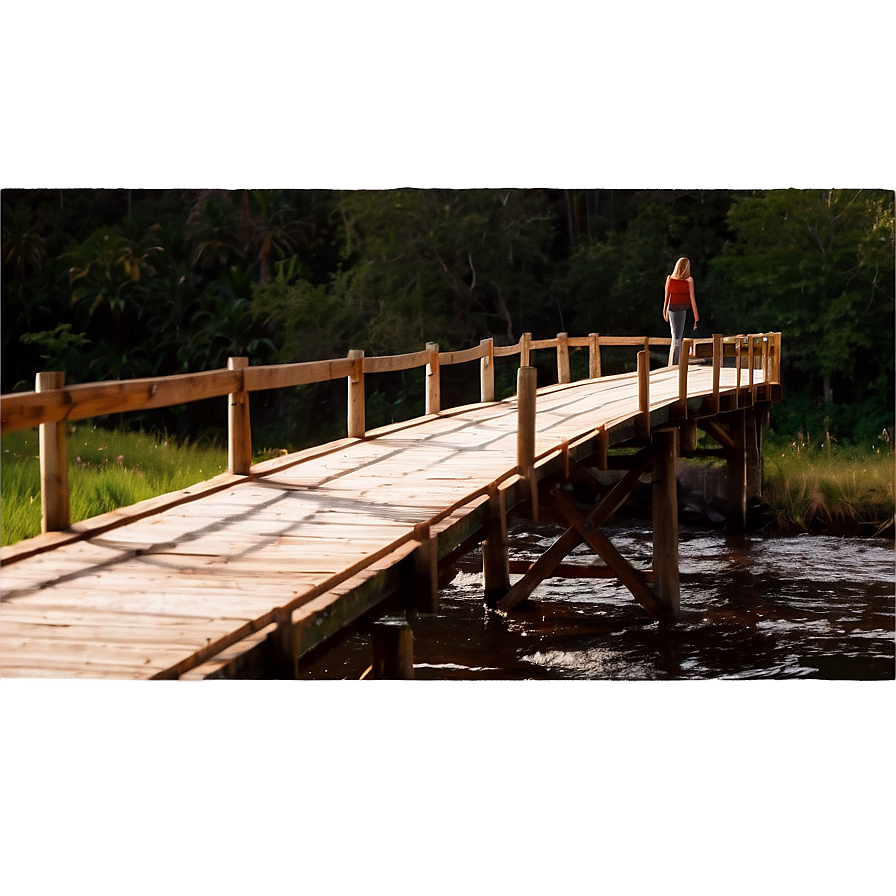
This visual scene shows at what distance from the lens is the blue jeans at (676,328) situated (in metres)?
5.71

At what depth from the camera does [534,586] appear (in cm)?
752

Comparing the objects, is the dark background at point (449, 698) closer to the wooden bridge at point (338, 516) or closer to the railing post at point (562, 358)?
the wooden bridge at point (338, 516)

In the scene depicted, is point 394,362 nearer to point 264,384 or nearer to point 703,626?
point 264,384

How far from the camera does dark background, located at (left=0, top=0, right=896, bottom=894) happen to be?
12.8 feet

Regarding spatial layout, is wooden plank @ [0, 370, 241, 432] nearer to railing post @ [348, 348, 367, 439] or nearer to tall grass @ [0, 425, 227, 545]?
tall grass @ [0, 425, 227, 545]

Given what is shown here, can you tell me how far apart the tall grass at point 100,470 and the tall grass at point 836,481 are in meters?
2.91

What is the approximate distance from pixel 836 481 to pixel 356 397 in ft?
9.04

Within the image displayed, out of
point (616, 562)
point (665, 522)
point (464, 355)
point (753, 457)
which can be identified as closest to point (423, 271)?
point (464, 355)

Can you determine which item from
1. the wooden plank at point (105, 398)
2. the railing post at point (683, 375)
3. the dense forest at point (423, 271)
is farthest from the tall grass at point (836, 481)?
the wooden plank at point (105, 398)

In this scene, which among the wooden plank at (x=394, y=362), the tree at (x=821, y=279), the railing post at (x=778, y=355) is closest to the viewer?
the tree at (x=821, y=279)

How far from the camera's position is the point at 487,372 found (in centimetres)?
714
